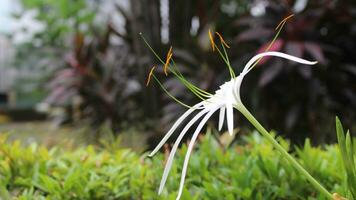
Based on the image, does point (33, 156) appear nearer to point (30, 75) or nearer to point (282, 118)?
point (282, 118)

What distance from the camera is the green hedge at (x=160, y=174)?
0.95 meters

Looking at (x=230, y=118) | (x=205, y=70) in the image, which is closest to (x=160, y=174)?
(x=230, y=118)

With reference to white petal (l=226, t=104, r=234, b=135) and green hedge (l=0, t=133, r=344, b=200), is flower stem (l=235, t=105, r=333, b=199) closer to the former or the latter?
white petal (l=226, t=104, r=234, b=135)

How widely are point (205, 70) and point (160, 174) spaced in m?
1.96

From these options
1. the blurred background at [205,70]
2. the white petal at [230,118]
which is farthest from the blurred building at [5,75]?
A: the white petal at [230,118]

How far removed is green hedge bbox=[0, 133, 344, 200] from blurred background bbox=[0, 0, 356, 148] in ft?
2.91

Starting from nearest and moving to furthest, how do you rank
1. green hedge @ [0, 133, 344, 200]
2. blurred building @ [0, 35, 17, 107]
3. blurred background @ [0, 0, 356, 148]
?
green hedge @ [0, 133, 344, 200]
blurred background @ [0, 0, 356, 148]
blurred building @ [0, 35, 17, 107]

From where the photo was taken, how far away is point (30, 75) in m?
9.20

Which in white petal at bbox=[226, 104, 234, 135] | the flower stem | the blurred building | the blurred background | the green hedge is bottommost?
the blurred building

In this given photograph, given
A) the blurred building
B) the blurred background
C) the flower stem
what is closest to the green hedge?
the flower stem

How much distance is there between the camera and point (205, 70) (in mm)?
2928

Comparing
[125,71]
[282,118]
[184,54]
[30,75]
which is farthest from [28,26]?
[282,118]

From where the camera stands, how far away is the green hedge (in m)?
0.95

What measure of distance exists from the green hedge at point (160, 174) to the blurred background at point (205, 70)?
2.91 feet
